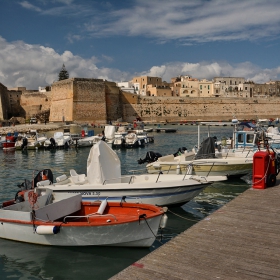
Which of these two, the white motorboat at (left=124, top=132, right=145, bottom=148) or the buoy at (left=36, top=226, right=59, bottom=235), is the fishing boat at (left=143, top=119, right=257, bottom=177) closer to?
the buoy at (left=36, top=226, right=59, bottom=235)

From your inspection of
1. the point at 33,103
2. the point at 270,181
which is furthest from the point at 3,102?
the point at 270,181

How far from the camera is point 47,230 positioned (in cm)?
607

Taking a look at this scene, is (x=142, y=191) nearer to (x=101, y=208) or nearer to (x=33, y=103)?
(x=101, y=208)

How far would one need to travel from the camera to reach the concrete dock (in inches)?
148

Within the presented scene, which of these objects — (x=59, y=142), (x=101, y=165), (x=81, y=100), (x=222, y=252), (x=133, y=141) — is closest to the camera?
(x=222, y=252)

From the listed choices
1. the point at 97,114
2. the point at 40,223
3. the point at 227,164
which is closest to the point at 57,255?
the point at 40,223

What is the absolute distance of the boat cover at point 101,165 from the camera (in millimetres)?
8375

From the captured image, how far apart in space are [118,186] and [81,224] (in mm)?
2119

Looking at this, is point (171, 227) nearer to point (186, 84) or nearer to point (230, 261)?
point (230, 261)

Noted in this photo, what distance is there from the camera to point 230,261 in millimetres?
4062

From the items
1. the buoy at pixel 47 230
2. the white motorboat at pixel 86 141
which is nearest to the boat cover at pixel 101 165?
the buoy at pixel 47 230

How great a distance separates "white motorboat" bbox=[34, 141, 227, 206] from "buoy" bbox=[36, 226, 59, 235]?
5.80ft

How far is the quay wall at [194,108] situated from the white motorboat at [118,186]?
50019 mm

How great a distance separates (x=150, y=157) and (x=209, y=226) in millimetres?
9850
